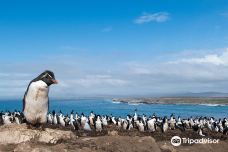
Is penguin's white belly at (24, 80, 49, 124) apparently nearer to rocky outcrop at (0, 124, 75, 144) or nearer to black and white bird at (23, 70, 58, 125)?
black and white bird at (23, 70, 58, 125)

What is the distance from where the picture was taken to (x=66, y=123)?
35188mm

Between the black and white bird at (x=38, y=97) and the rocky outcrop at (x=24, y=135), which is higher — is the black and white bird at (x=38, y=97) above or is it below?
above

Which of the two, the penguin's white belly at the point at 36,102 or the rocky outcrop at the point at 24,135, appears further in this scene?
the rocky outcrop at the point at 24,135

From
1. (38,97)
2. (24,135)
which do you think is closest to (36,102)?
(38,97)

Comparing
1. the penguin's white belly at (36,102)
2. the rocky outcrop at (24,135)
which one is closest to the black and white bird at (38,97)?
the penguin's white belly at (36,102)

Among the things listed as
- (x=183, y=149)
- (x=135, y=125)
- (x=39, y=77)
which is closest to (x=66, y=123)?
(x=135, y=125)

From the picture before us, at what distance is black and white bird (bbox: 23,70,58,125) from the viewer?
12680 mm

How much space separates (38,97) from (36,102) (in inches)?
8.0

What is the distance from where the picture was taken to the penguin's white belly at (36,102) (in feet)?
41.8

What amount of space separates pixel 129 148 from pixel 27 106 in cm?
424

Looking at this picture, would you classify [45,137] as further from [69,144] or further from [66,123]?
[66,123]

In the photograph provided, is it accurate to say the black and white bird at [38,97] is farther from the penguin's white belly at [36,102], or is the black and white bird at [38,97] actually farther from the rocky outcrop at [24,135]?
the rocky outcrop at [24,135]

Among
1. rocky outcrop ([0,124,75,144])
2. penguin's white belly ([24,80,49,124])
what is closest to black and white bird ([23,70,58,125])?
penguin's white belly ([24,80,49,124])

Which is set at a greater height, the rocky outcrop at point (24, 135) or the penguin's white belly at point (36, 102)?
the penguin's white belly at point (36, 102)
